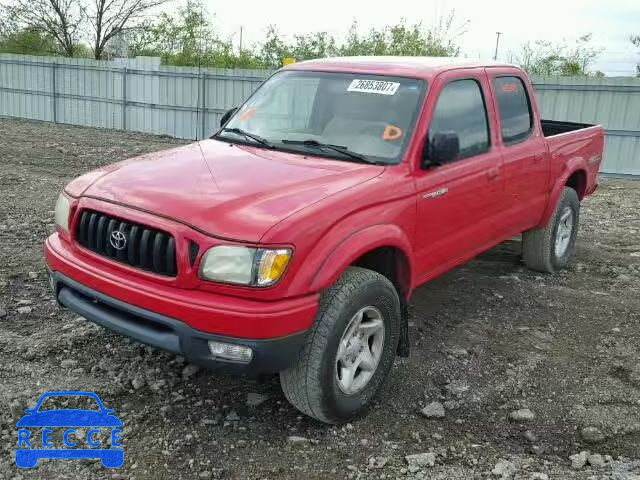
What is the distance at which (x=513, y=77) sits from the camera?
17.7 feet

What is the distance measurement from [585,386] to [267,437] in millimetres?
2028

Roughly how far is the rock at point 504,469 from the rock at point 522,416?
1.55 ft

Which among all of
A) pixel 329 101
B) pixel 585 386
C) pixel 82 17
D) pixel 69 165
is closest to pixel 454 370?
pixel 585 386

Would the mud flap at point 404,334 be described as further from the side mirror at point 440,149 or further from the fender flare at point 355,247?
the side mirror at point 440,149

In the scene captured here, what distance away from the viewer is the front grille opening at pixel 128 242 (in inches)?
123

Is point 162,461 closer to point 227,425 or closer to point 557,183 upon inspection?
point 227,425

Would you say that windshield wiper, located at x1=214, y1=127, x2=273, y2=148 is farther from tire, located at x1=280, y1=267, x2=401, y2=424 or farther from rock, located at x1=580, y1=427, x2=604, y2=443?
rock, located at x1=580, y1=427, x2=604, y2=443

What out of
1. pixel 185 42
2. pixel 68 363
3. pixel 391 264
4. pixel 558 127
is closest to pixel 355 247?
pixel 391 264

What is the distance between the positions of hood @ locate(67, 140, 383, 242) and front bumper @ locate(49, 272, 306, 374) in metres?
0.47

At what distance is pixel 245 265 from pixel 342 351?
0.76 metres

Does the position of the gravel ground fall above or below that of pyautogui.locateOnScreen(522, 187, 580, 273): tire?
below

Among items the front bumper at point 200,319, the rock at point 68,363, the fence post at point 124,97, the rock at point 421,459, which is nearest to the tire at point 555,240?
the rock at point 421,459

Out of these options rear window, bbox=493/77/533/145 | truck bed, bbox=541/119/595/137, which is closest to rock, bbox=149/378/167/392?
rear window, bbox=493/77/533/145

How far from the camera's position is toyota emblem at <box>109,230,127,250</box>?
326 centimetres
